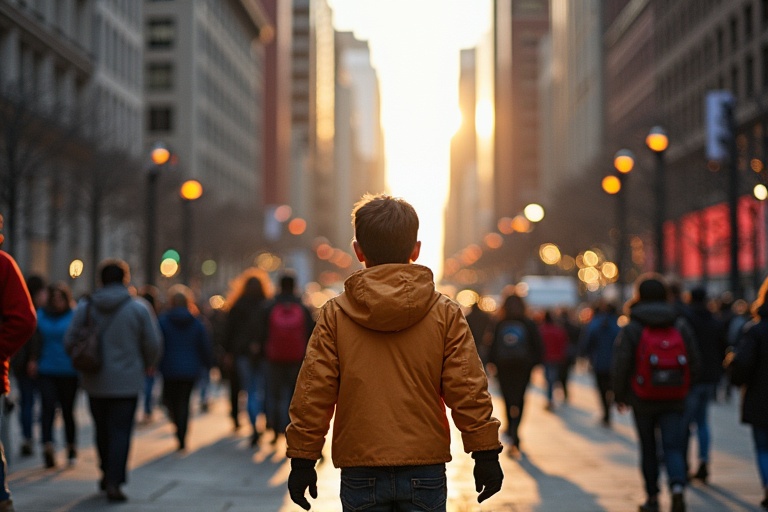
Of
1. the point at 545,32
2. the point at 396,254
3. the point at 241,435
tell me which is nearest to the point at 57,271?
the point at 241,435

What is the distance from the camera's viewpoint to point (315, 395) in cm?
459

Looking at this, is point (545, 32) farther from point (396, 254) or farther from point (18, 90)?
point (396, 254)

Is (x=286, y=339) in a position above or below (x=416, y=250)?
below

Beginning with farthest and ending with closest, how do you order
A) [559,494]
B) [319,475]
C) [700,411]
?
1. [319,475]
2. [700,411]
3. [559,494]

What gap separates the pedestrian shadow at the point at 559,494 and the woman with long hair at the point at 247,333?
377 centimetres

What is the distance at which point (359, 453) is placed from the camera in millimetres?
4551

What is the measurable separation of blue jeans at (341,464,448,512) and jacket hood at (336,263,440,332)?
1.68 ft

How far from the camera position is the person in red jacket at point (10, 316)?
7004 millimetres

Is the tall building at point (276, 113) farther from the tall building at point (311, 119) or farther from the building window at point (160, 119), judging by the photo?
the building window at point (160, 119)

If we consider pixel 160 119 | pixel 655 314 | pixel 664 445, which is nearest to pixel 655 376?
pixel 655 314

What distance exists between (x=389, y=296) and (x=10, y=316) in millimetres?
3275

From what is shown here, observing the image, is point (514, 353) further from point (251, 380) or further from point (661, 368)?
point (661, 368)

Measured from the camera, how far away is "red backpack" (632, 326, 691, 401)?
921cm

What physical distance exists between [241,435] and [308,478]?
11777 millimetres
